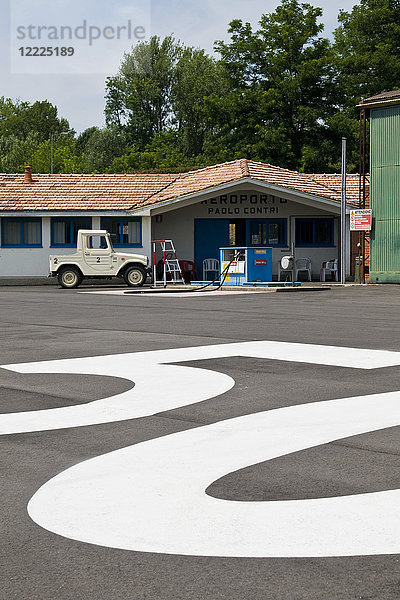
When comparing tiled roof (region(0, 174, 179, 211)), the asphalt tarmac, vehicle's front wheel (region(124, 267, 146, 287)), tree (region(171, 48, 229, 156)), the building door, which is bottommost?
the asphalt tarmac

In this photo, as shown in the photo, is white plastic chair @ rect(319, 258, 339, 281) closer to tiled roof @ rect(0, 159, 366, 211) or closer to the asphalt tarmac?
tiled roof @ rect(0, 159, 366, 211)

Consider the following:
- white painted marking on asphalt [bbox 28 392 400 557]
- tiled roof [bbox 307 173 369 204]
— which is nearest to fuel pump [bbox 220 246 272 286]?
tiled roof [bbox 307 173 369 204]

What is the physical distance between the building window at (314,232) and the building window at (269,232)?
0.65 m

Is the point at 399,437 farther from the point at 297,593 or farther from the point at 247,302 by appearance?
the point at 247,302

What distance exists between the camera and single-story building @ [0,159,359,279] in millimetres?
37625

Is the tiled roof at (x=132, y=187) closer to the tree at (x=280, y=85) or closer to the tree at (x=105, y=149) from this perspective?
the tree at (x=280, y=85)

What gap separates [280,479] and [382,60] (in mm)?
59162

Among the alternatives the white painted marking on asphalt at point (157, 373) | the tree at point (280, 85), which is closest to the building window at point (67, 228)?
the tree at point (280, 85)

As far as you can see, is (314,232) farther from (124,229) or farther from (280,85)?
(280,85)

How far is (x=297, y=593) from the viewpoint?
10.8ft

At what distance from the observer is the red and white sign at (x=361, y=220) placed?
3316 cm

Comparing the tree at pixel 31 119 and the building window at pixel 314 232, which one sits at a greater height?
the tree at pixel 31 119

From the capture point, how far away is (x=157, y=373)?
8891 millimetres

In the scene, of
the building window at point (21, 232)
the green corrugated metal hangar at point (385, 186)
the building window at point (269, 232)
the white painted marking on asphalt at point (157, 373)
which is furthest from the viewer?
the building window at point (269, 232)
